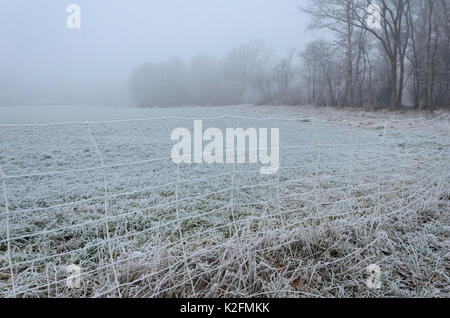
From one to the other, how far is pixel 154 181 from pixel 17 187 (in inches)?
58.7

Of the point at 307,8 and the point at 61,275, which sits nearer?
the point at 61,275

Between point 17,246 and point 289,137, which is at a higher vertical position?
point 289,137

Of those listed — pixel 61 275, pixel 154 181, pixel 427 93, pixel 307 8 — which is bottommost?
pixel 61 275

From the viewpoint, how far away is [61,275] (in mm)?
1394

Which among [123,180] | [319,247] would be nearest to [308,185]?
[319,247]

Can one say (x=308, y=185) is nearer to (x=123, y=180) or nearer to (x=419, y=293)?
(x=419, y=293)

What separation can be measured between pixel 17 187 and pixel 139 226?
72.1 inches

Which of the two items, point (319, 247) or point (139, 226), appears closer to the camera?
point (319, 247)

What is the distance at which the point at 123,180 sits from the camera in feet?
9.67

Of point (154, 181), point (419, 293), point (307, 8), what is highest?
point (307, 8)
